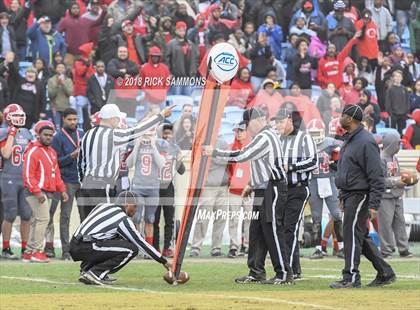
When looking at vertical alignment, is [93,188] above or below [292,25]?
below

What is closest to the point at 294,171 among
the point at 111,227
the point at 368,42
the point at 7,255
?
the point at 111,227

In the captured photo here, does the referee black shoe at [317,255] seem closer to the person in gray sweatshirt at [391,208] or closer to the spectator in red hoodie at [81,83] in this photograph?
the person in gray sweatshirt at [391,208]

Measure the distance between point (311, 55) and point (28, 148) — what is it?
399 inches

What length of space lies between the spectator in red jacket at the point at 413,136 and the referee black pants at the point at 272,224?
914 cm

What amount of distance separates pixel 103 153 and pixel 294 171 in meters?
2.61

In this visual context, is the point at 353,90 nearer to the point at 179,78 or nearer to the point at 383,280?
the point at 179,78

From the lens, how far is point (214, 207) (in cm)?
1844

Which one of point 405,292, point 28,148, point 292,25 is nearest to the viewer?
point 405,292

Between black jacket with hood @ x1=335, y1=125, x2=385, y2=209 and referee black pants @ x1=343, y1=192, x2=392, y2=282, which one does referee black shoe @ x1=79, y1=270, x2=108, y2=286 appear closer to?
referee black pants @ x1=343, y1=192, x2=392, y2=282

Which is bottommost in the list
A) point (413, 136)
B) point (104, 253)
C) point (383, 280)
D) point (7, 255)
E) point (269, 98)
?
point (7, 255)

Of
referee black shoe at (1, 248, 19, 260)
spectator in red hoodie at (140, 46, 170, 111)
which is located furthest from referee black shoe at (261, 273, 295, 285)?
referee black shoe at (1, 248, 19, 260)

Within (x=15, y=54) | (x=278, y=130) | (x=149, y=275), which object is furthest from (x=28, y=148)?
(x=15, y=54)

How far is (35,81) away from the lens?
22.1 m

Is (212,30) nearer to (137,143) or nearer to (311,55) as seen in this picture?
(311,55)
